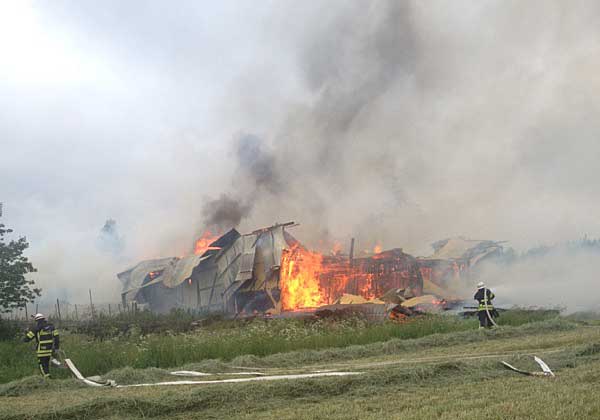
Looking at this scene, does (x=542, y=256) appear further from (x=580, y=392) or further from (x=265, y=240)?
(x=580, y=392)

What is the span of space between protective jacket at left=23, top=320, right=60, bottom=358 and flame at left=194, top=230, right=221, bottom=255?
61.9 ft

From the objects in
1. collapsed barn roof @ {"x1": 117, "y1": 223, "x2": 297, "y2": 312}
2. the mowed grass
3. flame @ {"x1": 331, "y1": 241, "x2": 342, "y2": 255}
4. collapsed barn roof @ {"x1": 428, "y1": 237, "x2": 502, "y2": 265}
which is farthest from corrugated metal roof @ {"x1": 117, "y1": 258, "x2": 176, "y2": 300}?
collapsed barn roof @ {"x1": 428, "y1": 237, "x2": 502, "y2": 265}

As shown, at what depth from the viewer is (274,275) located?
29.4 m

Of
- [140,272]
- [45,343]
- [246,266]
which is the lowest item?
[45,343]

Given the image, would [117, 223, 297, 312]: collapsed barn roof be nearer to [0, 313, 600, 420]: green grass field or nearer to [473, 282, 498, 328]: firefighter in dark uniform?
[473, 282, 498, 328]: firefighter in dark uniform

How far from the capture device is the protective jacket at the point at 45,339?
12492 millimetres

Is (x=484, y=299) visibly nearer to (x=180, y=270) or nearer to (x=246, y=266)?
(x=246, y=266)

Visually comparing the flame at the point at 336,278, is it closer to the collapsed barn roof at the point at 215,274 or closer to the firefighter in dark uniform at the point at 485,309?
the collapsed barn roof at the point at 215,274

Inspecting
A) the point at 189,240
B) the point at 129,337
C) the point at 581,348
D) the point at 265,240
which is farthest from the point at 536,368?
the point at 189,240

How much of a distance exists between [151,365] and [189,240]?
923 inches

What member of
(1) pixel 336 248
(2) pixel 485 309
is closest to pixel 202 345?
(2) pixel 485 309

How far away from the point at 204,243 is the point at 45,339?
68.7 ft

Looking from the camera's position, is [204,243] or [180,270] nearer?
[180,270]

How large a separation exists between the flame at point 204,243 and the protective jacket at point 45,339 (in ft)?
61.9
